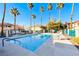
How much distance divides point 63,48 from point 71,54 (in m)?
0.64

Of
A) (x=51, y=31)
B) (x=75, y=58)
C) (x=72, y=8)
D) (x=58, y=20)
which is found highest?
(x=72, y=8)

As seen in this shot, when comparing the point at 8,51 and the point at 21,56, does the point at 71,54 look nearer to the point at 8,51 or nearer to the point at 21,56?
the point at 21,56

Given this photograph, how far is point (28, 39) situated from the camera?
34.4ft

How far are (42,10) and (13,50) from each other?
2.80 meters

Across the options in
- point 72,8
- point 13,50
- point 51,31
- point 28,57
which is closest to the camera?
point 28,57

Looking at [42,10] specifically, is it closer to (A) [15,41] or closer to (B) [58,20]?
(B) [58,20]

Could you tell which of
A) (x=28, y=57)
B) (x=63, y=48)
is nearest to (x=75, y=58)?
(x=63, y=48)

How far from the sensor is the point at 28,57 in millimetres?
6996

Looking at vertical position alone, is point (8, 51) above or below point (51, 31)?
below

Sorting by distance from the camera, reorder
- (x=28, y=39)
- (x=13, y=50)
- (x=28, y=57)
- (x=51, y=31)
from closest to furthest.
A: (x=28, y=57) < (x=13, y=50) < (x=51, y=31) < (x=28, y=39)

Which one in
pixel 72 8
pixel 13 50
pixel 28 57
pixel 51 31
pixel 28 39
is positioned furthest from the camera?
pixel 28 39

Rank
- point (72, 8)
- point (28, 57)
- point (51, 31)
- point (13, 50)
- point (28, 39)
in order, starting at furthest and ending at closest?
point (28, 39) → point (51, 31) → point (72, 8) → point (13, 50) → point (28, 57)

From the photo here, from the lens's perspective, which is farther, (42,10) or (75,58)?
(42,10)

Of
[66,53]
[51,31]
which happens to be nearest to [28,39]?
[51,31]
